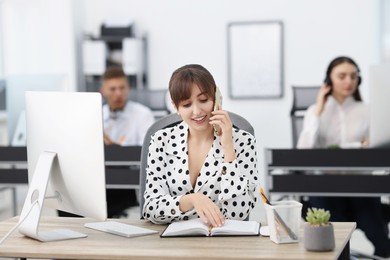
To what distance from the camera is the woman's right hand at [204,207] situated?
2217 millimetres

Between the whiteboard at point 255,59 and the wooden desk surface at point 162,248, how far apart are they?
16.5 ft

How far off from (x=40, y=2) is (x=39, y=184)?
18.1 ft

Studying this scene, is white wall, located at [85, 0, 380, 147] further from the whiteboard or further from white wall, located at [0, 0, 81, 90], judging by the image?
white wall, located at [0, 0, 81, 90]

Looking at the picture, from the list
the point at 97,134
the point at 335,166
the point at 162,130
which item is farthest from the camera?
the point at 335,166

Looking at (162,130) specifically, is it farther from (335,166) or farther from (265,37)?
(265,37)

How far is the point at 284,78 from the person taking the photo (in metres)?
7.20

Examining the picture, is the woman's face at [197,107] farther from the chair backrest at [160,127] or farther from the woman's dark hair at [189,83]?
the chair backrest at [160,127]

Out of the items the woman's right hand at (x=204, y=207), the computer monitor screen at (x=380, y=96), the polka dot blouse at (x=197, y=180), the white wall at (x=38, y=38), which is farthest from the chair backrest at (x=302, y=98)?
the white wall at (x=38, y=38)

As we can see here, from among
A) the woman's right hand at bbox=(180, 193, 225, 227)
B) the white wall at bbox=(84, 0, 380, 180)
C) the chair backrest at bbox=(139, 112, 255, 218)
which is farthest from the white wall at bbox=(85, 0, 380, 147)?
the woman's right hand at bbox=(180, 193, 225, 227)

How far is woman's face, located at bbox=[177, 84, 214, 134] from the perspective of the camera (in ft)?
7.91

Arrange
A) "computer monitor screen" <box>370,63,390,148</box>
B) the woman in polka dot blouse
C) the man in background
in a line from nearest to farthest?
1. the woman in polka dot blouse
2. "computer monitor screen" <box>370,63,390,148</box>
3. the man in background

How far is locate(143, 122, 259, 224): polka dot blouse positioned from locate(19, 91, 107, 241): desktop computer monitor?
0.29 metres

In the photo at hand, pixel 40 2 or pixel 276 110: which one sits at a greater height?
pixel 40 2

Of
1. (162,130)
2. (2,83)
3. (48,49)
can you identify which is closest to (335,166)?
(162,130)
